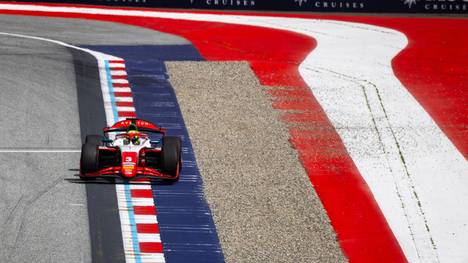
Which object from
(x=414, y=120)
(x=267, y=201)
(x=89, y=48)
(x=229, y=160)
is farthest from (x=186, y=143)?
(x=89, y=48)

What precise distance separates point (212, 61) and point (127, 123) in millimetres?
12142

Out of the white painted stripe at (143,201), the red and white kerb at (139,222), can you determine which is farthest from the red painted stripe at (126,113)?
the white painted stripe at (143,201)

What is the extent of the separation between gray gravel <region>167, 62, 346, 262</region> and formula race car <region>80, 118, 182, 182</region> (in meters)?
1.29

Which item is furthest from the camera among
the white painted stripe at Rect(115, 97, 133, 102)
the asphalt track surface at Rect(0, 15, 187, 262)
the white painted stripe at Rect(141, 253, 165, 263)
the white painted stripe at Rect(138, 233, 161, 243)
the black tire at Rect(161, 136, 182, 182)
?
the white painted stripe at Rect(115, 97, 133, 102)

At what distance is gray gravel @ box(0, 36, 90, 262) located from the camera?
2602 cm

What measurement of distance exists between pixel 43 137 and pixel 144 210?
5.70m

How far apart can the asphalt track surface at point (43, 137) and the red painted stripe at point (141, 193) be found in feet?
3.86

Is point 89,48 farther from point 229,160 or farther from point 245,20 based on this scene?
point 229,160

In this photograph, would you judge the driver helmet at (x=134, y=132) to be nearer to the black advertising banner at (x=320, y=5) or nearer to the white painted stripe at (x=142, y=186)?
the white painted stripe at (x=142, y=186)

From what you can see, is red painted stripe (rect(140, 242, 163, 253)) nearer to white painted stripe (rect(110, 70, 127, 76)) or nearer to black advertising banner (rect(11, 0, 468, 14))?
white painted stripe (rect(110, 70, 127, 76))

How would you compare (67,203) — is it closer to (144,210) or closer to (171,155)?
(144,210)

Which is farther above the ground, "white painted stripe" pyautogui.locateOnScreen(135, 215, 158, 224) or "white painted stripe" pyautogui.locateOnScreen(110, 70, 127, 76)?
"white painted stripe" pyautogui.locateOnScreen(135, 215, 158, 224)

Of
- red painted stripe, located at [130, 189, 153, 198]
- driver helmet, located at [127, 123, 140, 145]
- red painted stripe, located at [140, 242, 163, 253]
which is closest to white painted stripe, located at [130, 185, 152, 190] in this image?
red painted stripe, located at [130, 189, 153, 198]

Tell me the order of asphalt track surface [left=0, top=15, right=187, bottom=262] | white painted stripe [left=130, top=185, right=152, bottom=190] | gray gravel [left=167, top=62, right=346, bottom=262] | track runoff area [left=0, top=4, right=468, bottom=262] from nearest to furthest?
1. asphalt track surface [left=0, top=15, right=187, bottom=262]
2. gray gravel [left=167, top=62, right=346, bottom=262]
3. track runoff area [left=0, top=4, right=468, bottom=262]
4. white painted stripe [left=130, top=185, right=152, bottom=190]
